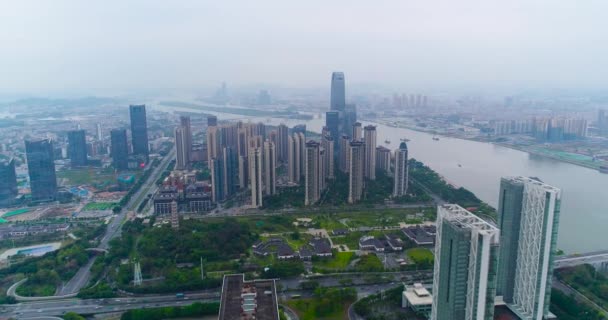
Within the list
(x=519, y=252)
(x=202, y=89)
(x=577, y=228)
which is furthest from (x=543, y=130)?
(x=202, y=89)

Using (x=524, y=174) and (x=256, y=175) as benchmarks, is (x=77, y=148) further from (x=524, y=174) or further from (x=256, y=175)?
(x=524, y=174)

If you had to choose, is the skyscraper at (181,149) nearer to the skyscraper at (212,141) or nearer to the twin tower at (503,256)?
the skyscraper at (212,141)

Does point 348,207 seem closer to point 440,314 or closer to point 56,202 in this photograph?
point 440,314

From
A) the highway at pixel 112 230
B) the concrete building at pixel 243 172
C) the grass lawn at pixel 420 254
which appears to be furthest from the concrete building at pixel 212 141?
the grass lawn at pixel 420 254

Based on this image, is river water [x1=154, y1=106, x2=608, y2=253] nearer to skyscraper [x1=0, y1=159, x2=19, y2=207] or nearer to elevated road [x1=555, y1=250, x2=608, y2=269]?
elevated road [x1=555, y1=250, x2=608, y2=269]

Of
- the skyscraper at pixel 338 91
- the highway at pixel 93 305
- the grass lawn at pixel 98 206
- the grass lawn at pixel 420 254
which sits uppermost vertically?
the skyscraper at pixel 338 91
